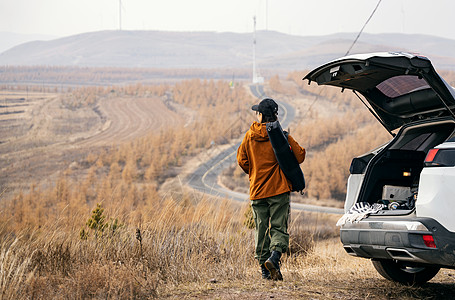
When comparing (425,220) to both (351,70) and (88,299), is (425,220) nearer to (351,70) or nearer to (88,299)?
(351,70)

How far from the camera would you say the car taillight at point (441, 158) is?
489cm

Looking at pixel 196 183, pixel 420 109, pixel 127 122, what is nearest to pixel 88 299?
Answer: pixel 420 109

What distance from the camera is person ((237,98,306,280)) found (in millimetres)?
6246

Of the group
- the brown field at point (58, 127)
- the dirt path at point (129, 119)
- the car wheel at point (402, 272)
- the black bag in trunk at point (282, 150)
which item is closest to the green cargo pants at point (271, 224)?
the black bag in trunk at point (282, 150)

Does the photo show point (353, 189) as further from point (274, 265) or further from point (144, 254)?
point (144, 254)

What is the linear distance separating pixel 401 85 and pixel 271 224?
2.09 meters

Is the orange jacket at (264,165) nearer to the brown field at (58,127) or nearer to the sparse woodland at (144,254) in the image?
the sparse woodland at (144,254)

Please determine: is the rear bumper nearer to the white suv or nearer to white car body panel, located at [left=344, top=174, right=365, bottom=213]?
the white suv

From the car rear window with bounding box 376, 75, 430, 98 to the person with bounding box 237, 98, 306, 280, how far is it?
47.7 inches

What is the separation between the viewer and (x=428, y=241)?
491 centimetres

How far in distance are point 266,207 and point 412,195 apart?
1.57 meters

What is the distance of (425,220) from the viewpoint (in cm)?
493

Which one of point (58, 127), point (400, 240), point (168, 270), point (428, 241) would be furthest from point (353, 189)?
point (58, 127)

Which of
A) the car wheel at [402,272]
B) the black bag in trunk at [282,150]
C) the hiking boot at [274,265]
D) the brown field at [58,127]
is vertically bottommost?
the brown field at [58,127]
